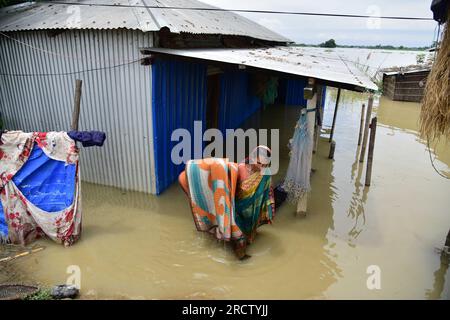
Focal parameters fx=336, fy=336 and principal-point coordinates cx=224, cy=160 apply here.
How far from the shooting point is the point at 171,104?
6.27 meters

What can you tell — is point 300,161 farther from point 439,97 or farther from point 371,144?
point 371,144

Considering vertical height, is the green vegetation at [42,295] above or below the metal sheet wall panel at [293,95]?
below

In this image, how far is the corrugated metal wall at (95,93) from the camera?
19.0 ft

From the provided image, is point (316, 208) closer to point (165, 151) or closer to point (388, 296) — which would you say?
point (388, 296)

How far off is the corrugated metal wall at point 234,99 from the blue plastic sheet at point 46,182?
198 inches

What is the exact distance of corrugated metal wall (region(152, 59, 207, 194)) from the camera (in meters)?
5.86

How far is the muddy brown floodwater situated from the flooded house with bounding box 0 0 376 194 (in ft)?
3.01

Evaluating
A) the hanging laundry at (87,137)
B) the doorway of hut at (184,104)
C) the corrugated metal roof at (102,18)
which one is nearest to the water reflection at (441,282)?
the doorway of hut at (184,104)

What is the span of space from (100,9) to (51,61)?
1.35 meters

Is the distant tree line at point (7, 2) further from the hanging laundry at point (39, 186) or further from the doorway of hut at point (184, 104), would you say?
the hanging laundry at point (39, 186)

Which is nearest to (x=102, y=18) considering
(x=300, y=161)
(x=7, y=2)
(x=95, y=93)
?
(x=95, y=93)

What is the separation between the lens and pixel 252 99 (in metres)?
12.9

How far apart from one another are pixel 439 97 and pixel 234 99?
21.6 ft

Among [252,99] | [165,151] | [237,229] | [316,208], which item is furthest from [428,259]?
[252,99]
